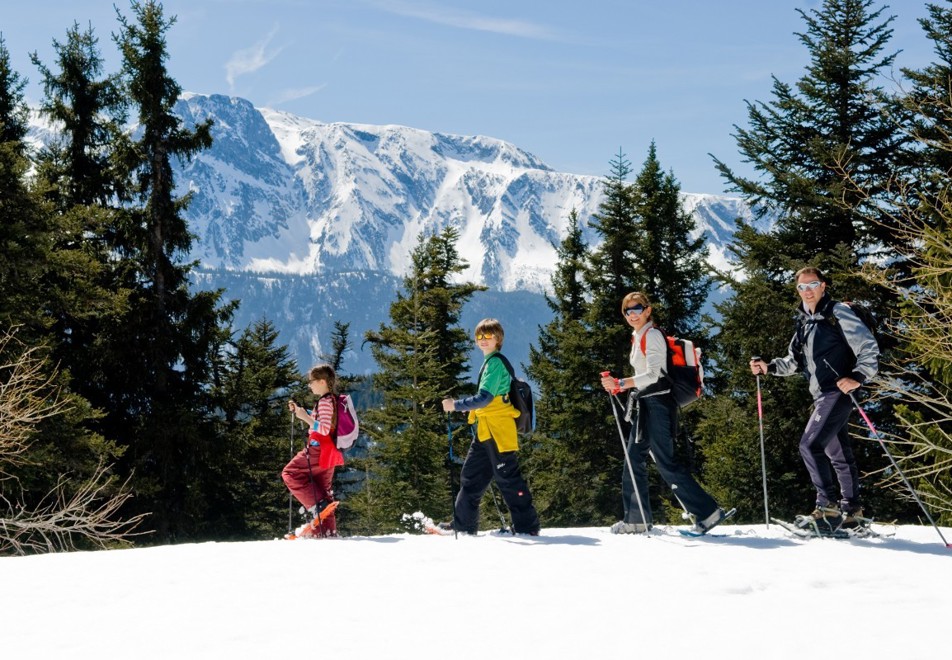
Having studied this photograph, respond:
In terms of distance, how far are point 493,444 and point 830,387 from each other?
3.19 m

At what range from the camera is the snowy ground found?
14.4 feet

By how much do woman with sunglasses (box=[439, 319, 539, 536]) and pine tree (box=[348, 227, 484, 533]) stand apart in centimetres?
1674

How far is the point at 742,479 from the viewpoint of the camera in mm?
19859

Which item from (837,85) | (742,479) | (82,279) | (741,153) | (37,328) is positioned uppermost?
(837,85)

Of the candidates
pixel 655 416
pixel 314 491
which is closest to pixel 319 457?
pixel 314 491

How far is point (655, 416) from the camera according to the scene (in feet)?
26.7

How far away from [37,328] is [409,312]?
1464 cm

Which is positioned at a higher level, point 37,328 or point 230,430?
point 37,328

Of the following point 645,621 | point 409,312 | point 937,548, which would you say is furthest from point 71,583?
point 409,312

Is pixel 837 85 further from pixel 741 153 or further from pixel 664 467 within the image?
pixel 664 467

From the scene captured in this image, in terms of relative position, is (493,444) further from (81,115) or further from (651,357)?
(81,115)

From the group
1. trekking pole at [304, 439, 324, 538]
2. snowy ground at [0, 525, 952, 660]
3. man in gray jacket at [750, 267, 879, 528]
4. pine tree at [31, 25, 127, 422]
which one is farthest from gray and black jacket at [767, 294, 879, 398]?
pine tree at [31, 25, 127, 422]

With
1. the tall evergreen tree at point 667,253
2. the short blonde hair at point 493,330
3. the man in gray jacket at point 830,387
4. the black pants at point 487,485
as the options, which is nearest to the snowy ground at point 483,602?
the man in gray jacket at point 830,387

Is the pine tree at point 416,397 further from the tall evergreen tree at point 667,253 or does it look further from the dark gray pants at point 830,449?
the dark gray pants at point 830,449
